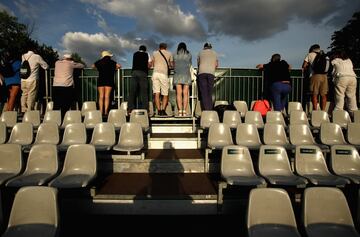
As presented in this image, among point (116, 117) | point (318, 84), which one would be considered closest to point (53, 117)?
point (116, 117)

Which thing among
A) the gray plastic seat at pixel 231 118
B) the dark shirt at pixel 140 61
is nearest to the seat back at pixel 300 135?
the gray plastic seat at pixel 231 118

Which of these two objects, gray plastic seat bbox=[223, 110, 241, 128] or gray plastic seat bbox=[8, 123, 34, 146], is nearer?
gray plastic seat bbox=[8, 123, 34, 146]

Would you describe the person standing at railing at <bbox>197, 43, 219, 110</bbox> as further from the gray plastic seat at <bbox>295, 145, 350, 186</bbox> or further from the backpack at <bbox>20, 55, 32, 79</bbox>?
the backpack at <bbox>20, 55, 32, 79</bbox>

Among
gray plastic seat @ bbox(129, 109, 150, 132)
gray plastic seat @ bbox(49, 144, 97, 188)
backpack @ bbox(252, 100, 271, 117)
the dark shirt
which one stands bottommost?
gray plastic seat @ bbox(49, 144, 97, 188)

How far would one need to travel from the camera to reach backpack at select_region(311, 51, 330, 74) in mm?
6935

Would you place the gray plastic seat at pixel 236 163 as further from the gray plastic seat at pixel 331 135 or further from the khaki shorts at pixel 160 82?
the khaki shorts at pixel 160 82

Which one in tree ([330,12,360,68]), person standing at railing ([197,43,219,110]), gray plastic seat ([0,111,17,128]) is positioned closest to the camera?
gray plastic seat ([0,111,17,128])

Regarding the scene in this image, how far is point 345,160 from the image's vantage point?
4164 millimetres

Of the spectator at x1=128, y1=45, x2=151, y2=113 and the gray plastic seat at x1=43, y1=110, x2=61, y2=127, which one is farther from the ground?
the spectator at x1=128, y1=45, x2=151, y2=113

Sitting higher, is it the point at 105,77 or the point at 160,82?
the point at 105,77

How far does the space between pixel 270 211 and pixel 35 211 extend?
86.8 inches

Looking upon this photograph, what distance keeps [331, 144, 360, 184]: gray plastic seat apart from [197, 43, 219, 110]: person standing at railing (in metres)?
3.11

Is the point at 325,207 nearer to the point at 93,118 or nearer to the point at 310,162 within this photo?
the point at 310,162

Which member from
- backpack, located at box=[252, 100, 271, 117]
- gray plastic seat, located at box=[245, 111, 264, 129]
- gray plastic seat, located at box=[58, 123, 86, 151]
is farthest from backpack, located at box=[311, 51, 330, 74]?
gray plastic seat, located at box=[58, 123, 86, 151]
